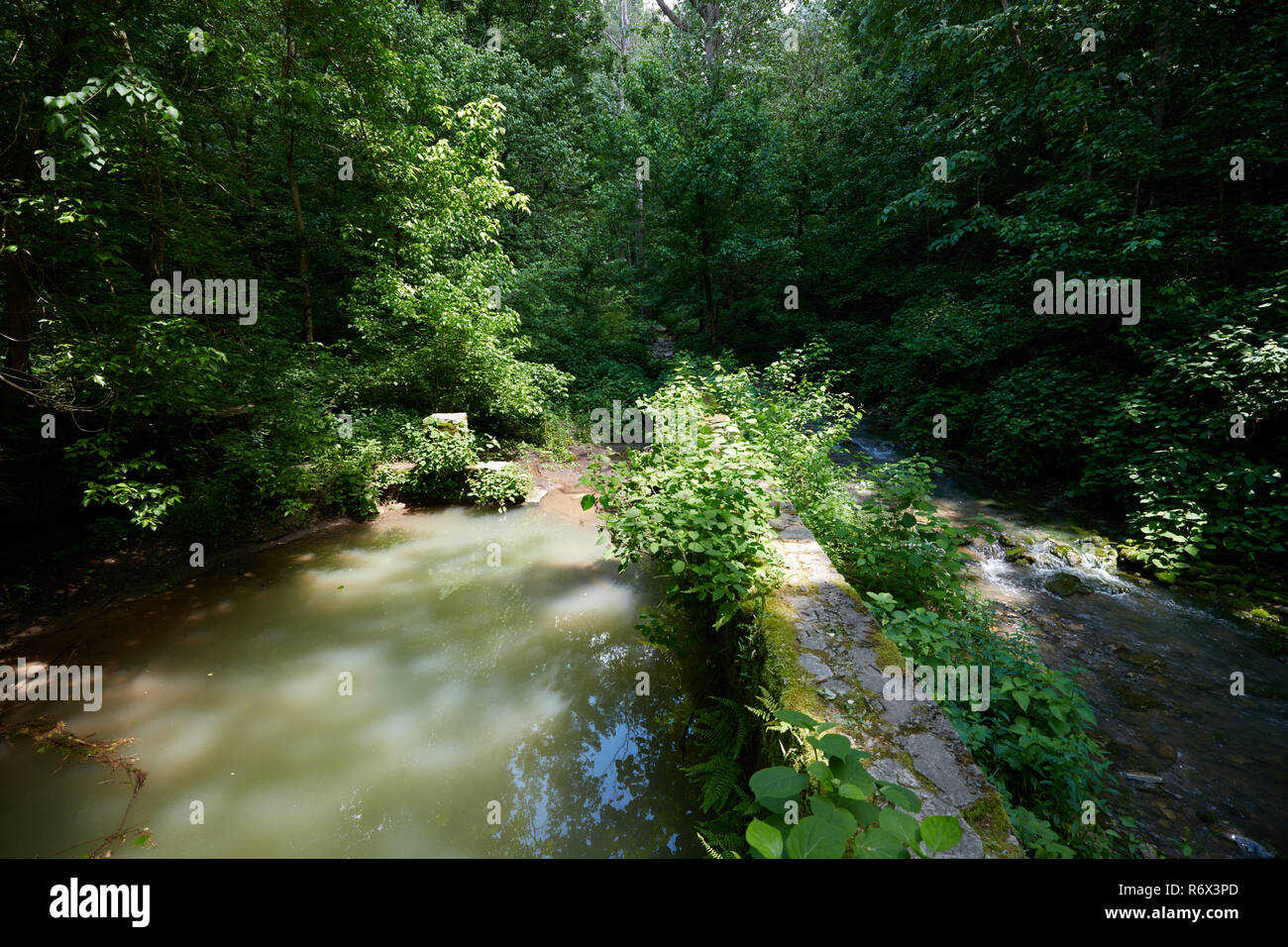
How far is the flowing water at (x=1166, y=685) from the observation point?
2.93 m

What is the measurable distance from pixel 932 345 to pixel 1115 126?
4.23 meters

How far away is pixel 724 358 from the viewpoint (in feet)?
44.1

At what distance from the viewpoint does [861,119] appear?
15.6m

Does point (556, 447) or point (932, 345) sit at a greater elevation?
point (932, 345)

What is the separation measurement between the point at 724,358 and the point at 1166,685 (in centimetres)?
1086

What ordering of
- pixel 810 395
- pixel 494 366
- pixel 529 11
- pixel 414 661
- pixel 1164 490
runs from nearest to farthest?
pixel 414 661 < pixel 1164 490 < pixel 810 395 < pixel 494 366 < pixel 529 11

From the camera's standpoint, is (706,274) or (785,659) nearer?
(785,659)

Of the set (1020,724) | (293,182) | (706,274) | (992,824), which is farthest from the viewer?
(706,274)

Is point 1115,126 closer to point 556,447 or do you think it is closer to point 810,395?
point 810,395

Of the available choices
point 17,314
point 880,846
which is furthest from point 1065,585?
point 17,314

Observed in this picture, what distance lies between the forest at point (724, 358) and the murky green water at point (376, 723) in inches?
9.3

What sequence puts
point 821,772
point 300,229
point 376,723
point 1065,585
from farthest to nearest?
1. point 300,229
2. point 1065,585
3. point 376,723
4. point 821,772

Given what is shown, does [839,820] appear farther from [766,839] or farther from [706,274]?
[706,274]
